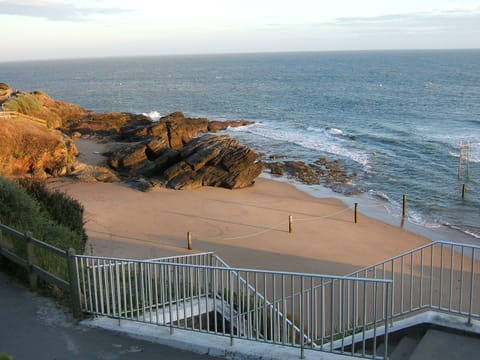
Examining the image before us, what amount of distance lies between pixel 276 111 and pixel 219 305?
57202 millimetres

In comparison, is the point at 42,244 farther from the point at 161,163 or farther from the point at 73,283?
the point at 161,163

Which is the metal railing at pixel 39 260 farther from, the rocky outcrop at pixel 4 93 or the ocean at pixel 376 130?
the rocky outcrop at pixel 4 93

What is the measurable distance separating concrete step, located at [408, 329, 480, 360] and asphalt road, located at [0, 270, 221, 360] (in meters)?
2.88

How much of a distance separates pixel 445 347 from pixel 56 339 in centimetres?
546

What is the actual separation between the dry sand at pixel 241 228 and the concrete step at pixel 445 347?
1025 centimetres

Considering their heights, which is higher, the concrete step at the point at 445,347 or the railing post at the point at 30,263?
the railing post at the point at 30,263

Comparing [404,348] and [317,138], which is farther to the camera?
[317,138]

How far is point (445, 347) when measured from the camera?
276 inches

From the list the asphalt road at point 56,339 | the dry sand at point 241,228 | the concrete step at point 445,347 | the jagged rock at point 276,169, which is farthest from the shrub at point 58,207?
the jagged rock at point 276,169

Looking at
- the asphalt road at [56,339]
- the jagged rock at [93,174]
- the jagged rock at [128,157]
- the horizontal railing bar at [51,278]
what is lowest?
the jagged rock at [93,174]

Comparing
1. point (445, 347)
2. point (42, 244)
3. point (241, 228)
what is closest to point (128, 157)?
point (241, 228)

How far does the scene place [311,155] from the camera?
127 feet

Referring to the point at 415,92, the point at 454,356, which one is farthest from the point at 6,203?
the point at 415,92

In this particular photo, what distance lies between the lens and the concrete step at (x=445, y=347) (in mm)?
6797
